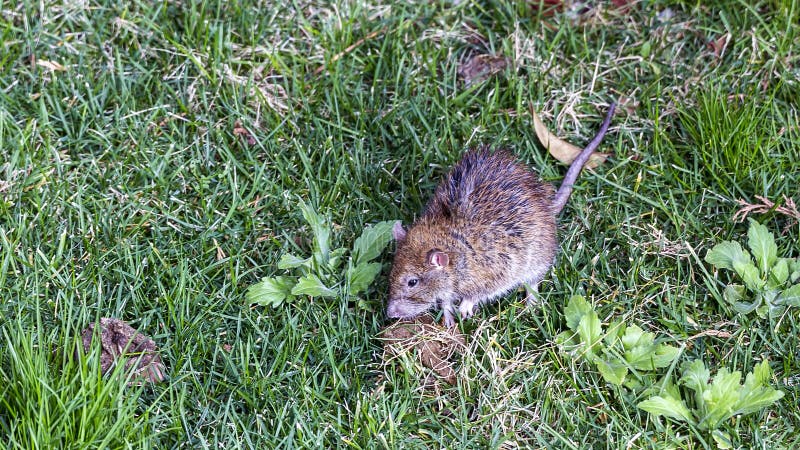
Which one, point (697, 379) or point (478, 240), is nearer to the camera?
point (697, 379)

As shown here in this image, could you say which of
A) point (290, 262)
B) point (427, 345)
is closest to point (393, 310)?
point (427, 345)

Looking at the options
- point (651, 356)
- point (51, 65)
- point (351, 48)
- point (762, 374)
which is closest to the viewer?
point (762, 374)

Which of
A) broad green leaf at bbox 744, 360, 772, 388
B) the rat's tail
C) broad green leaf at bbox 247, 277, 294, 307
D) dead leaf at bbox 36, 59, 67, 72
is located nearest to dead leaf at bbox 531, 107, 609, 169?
the rat's tail

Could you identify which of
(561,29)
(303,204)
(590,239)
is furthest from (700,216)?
(303,204)

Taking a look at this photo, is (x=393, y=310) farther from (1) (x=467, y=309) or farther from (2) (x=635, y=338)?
(2) (x=635, y=338)

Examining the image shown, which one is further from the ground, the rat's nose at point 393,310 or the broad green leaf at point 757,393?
the broad green leaf at point 757,393

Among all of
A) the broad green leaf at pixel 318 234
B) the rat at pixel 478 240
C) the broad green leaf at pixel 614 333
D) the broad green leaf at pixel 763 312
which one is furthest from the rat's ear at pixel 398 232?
the broad green leaf at pixel 763 312

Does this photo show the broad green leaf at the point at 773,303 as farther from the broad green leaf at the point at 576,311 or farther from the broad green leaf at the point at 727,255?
the broad green leaf at the point at 576,311
